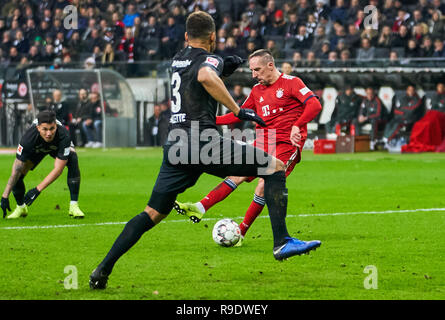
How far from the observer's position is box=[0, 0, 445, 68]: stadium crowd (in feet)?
86.5

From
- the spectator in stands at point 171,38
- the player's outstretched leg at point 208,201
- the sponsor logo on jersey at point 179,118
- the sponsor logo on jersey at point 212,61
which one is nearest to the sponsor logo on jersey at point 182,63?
the sponsor logo on jersey at point 212,61

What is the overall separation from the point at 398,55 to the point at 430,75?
122 centimetres

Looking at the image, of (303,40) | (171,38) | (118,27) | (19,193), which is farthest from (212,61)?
(118,27)

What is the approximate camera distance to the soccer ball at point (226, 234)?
902cm

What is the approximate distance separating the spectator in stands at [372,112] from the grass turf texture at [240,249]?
9.57m

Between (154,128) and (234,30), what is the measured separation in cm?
430

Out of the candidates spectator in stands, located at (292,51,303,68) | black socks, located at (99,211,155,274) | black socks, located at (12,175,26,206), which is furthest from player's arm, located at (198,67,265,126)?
spectator in stands, located at (292,51,303,68)

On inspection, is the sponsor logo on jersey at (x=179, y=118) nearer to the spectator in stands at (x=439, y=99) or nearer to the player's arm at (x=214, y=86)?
the player's arm at (x=214, y=86)

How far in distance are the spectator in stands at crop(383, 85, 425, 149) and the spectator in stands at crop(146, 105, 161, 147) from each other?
770 centimetres

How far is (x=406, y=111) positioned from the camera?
2592 cm

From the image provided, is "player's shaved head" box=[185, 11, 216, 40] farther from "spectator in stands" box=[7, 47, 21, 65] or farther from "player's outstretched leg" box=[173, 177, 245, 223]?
"spectator in stands" box=[7, 47, 21, 65]
